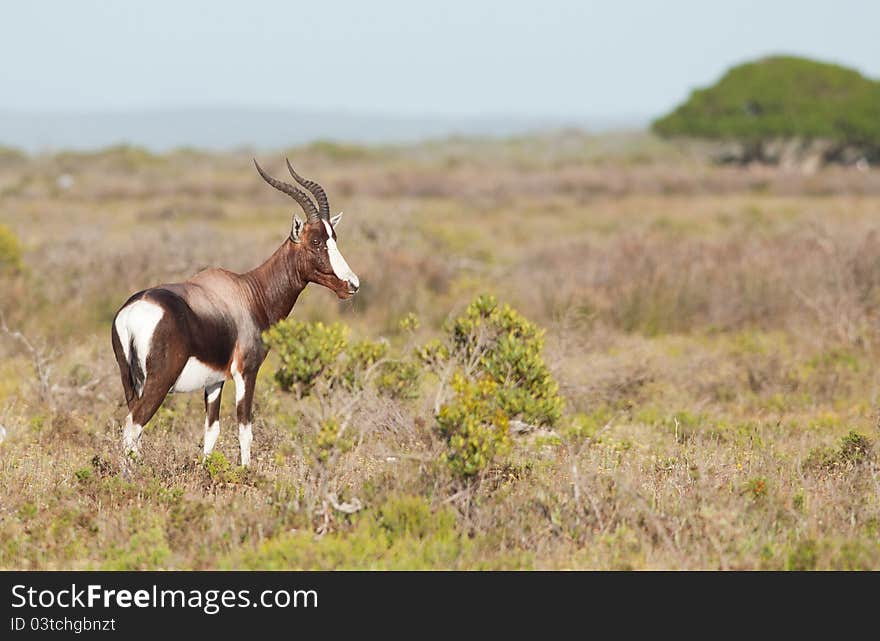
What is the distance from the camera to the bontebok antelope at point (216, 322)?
6.33 metres

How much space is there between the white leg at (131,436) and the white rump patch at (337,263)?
163 cm

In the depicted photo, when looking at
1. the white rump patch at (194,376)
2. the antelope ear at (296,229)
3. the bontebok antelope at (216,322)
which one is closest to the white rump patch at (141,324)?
the bontebok antelope at (216,322)

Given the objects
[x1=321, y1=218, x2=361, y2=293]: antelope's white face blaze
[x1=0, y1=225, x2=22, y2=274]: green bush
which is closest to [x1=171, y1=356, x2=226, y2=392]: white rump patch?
[x1=321, y1=218, x2=361, y2=293]: antelope's white face blaze

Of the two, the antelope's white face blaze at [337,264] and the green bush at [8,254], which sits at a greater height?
the antelope's white face blaze at [337,264]

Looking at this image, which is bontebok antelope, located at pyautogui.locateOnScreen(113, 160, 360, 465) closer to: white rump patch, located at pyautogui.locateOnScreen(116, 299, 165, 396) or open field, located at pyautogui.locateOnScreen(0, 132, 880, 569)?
white rump patch, located at pyautogui.locateOnScreen(116, 299, 165, 396)

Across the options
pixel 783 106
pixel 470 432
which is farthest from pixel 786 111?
pixel 470 432

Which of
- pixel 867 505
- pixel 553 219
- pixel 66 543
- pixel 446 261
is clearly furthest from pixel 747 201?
pixel 66 543

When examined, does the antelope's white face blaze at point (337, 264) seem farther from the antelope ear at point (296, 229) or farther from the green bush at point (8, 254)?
the green bush at point (8, 254)

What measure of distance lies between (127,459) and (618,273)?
10.2m

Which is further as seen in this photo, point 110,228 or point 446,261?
point 110,228

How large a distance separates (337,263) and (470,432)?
1.47 meters

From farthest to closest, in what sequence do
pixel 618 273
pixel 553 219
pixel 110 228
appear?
pixel 553 219
pixel 110 228
pixel 618 273
